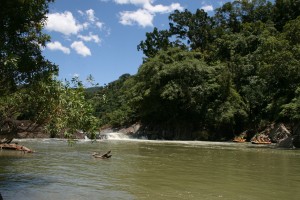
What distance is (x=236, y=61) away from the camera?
45.8m

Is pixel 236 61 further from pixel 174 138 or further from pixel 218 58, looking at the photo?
pixel 174 138

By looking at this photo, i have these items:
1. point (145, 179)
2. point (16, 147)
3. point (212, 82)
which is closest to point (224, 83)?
point (212, 82)

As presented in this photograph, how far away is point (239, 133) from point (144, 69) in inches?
506

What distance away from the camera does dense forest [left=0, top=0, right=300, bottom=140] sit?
31.7 m

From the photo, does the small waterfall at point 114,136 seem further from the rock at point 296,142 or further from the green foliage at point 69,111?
the green foliage at point 69,111

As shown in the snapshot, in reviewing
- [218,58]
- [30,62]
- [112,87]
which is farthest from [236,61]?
[30,62]

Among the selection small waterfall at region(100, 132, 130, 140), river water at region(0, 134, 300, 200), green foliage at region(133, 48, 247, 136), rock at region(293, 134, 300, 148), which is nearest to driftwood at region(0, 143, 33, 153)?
river water at region(0, 134, 300, 200)

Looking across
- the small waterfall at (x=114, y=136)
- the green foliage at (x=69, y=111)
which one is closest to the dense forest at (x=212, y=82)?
the green foliage at (x=69, y=111)

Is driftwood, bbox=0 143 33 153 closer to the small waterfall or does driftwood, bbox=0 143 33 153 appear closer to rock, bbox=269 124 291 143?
the small waterfall

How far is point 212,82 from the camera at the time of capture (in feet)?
141

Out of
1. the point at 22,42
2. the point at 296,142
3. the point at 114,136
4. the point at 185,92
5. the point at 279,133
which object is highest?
the point at 185,92

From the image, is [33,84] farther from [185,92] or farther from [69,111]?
[185,92]

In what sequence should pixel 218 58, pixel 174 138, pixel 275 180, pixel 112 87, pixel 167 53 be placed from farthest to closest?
pixel 112 87 → pixel 218 58 → pixel 167 53 → pixel 174 138 → pixel 275 180

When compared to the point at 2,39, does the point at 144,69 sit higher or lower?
higher
